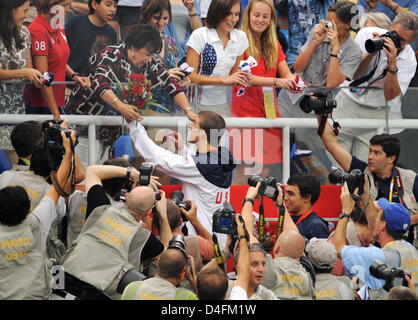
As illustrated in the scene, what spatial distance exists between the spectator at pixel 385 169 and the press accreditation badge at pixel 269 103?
579 mm

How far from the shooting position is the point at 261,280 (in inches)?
357

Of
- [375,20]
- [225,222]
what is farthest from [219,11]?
[225,222]

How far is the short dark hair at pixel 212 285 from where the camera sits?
8.38m

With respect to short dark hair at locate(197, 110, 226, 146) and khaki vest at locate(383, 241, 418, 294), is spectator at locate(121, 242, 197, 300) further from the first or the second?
short dark hair at locate(197, 110, 226, 146)

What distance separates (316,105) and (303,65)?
0.91 metres

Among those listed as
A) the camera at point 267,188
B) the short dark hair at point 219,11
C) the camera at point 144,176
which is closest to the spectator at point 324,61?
the short dark hair at point 219,11

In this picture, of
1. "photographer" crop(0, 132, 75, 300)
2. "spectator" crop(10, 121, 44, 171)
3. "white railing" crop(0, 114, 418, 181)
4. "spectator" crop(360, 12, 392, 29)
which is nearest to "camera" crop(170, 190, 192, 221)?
"white railing" crop(0, 114, 418, 181)

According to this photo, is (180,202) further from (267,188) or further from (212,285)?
(212,285)

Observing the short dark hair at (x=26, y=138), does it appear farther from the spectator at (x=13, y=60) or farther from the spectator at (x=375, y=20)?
the spectator at (x=375, y=20)

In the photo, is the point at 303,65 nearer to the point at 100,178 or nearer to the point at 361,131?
the point at 361,131

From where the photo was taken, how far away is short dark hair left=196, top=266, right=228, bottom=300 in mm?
8383

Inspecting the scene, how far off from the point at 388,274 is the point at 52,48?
4.28m

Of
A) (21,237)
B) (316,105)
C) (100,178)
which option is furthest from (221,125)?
(21,237)
